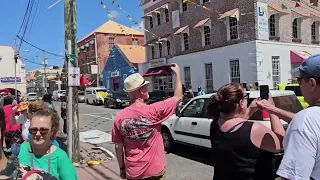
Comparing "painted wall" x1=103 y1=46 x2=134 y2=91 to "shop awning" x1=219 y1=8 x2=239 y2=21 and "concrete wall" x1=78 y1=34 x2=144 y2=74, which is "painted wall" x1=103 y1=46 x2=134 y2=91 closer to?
"concrete wall" x1=78 y1=34 x2=144 y2=74

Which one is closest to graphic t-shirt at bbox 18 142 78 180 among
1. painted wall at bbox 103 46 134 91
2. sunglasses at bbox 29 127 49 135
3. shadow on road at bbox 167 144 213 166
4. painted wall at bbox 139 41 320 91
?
sunglasses at bbox 29 127 49 135

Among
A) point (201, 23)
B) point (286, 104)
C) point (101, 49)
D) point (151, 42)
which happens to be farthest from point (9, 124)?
point (101, 49)

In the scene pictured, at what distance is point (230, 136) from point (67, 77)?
543cm

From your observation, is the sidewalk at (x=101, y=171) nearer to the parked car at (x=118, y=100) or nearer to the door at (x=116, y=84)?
the parked car at (x=118, y=100)

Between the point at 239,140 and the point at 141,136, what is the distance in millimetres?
1176

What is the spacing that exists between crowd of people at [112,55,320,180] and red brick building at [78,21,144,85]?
40.5 m

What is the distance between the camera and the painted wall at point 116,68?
36.0 meters

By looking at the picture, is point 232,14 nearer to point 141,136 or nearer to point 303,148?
point 141,136

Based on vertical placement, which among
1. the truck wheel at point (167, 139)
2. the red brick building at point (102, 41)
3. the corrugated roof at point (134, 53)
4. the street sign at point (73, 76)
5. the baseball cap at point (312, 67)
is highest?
the red brick building at point (102, 41)


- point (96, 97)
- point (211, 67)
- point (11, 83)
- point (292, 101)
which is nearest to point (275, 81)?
point (211, 67)

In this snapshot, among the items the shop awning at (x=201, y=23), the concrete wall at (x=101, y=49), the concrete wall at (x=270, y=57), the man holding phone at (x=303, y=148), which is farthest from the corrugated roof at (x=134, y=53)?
the man holding phone at (x=303, y=148)

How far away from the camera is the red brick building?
149ft

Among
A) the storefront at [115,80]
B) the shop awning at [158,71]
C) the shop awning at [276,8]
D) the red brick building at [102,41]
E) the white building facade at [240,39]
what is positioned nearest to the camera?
the white building facade at [240,39]

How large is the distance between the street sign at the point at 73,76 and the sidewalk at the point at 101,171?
1960mm
